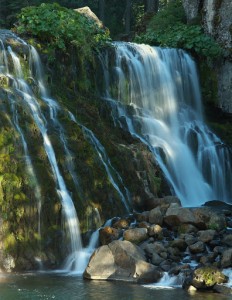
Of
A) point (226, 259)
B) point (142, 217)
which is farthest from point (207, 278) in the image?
point (142, 217)

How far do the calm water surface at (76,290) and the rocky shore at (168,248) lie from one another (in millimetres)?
313

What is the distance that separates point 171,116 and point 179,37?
3.80 meters

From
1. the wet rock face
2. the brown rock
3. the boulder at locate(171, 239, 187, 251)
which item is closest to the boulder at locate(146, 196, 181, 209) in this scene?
the brown rock

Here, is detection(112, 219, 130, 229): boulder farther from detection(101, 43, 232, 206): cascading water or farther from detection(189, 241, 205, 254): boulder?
detection(101, 43, 232, 206): cascading water

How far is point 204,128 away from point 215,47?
3243 mm

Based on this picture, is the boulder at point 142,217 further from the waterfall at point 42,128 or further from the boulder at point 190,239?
the waterfall at point 42,128

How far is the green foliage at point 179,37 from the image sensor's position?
20.2 m

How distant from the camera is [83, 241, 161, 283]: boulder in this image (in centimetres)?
985

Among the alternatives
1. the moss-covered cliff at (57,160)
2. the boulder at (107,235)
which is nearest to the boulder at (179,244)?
the boulder at (107,235)

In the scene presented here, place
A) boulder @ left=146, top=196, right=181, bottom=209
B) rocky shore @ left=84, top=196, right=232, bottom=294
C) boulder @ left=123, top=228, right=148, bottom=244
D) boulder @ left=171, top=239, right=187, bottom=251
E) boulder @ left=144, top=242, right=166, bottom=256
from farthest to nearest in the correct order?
boulder @ left=146, top=196, right=181, bottom=209 < boulder @ left=123, top=228, right=148, bottom=244 < boulder @ left=171, top=239, right=187, bottom=251 < boulder @ left=144, top=242, right=166, bottom=256 < rocky shore @ left=84, top=196, right=232, bottom=294

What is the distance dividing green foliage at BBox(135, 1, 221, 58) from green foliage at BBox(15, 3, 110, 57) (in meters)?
4.58

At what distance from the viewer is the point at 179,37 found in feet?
68.5

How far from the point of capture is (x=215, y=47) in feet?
66.3

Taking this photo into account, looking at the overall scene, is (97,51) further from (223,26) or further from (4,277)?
(4,277)
